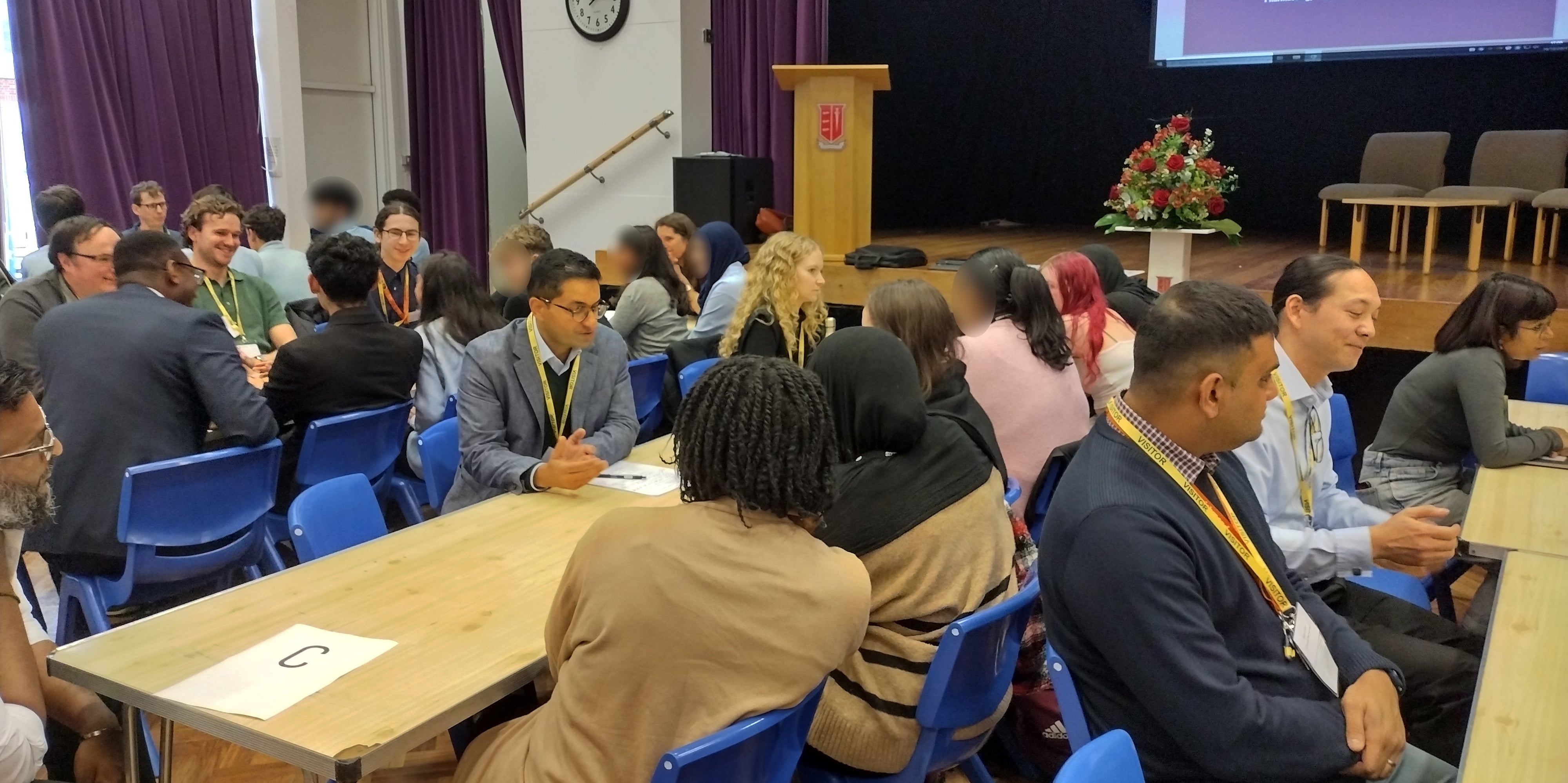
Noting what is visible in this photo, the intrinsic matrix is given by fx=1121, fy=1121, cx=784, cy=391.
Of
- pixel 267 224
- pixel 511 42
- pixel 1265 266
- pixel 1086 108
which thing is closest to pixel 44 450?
pixel 267 224

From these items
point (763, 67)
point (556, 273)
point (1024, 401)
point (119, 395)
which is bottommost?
point (1024, 401)

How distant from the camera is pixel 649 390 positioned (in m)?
4.52

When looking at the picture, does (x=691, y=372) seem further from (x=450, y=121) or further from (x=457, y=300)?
(x=450, y=121)

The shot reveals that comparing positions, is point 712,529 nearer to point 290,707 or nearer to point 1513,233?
point 290,707

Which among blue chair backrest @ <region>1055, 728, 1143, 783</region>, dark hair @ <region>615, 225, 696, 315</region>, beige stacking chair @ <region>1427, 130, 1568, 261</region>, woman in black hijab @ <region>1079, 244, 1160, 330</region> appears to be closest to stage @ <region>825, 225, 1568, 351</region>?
beige stacking chair @ <region>1427, 130, 1568, 261</region>

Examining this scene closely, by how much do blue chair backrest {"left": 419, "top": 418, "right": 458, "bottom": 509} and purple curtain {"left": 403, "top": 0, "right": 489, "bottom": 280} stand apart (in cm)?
617

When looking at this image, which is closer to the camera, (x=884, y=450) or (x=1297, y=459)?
(x=884, y=450)

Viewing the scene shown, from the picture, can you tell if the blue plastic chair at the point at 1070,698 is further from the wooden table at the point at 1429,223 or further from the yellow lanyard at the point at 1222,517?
the wooden table at the point at 1429,223

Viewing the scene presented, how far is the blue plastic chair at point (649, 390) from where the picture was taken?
4375 mm

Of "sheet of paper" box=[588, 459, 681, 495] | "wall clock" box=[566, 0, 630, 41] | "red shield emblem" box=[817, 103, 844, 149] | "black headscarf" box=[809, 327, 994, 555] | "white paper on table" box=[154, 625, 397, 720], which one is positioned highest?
"wall clock" box=[566, 0, 630, 41]

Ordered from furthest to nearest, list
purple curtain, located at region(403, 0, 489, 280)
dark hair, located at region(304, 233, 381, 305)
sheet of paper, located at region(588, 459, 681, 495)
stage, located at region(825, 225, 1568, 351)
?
purple curtain, located at region(403, 0, 489, 280)
stage, located at region(825, 225, 1568, 351)
dark hair, located at region(304, 233, 381, 305)
sheet of paper, located at region(588, 459, 681, 495)

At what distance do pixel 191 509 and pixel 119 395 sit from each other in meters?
0.36

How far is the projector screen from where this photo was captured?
255 inches

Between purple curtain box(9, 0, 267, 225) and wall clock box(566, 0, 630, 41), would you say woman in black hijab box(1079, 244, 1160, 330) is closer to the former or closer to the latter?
wall clock box(566, 0, 630, 41)
